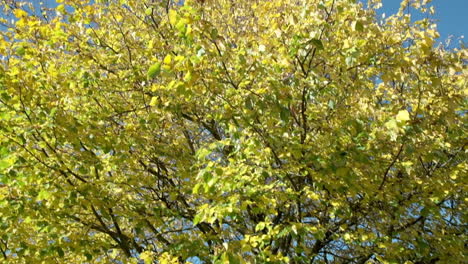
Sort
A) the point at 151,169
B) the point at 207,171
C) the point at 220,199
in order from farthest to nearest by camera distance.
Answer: the point at 151,169 → the point at 220,199 → the point at 207,171

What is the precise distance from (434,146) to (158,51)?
4.13m

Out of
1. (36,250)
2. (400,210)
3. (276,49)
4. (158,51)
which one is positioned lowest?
(400,210)

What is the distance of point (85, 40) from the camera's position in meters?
6.54

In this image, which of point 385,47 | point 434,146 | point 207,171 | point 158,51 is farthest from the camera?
point 158,51

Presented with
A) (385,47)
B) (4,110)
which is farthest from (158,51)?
→ (385,47)

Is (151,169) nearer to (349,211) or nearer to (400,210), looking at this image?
(349,211)

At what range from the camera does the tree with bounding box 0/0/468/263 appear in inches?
183

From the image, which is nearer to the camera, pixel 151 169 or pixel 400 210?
pixel 400 210

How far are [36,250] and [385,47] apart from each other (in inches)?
222

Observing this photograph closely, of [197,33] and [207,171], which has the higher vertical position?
[197,33]

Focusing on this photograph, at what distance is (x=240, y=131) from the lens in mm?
5691

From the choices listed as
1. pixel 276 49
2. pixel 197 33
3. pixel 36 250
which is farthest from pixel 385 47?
pixel 36 250

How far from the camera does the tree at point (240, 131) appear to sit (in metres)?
4.65

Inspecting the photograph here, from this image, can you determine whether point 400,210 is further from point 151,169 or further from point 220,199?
point 151,169
